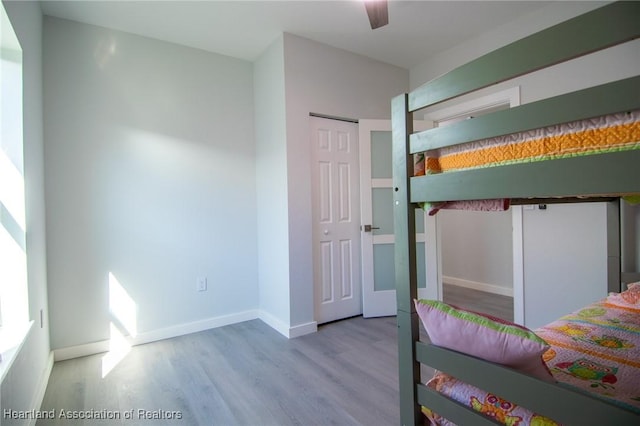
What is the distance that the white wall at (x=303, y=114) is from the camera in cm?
282

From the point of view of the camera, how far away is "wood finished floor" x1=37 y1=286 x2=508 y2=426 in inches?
67.5

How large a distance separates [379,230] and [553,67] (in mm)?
1978

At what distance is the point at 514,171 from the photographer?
32.4 inches

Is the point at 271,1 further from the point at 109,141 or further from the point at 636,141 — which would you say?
the point at 636,141

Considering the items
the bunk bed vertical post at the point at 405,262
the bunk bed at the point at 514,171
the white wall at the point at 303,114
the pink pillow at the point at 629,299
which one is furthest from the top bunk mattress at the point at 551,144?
the white wall at the point at 303,114

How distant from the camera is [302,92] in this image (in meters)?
2.88

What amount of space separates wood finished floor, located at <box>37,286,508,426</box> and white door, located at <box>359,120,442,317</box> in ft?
1.47

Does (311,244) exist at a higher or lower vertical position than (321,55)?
lower

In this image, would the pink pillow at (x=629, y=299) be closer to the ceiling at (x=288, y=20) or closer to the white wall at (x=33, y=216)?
the ceiling at (x=288, y=20)

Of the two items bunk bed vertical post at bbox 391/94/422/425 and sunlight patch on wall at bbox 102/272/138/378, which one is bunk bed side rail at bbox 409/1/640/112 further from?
sunlight patch on wall at bbox 102/272/138/378

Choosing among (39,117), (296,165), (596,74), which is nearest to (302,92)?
(296,165)

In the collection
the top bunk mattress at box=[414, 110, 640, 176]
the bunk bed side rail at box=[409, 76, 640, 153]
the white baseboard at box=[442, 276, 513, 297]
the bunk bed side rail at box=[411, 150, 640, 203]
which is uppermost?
the bunk bed side rail at box=[409, 76, 640, 153]

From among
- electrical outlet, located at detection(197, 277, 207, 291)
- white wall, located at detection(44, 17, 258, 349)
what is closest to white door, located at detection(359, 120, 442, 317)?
white wall, located at detection(44, 17, 258, 349)

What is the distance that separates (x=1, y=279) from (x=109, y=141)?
1.36 meters
